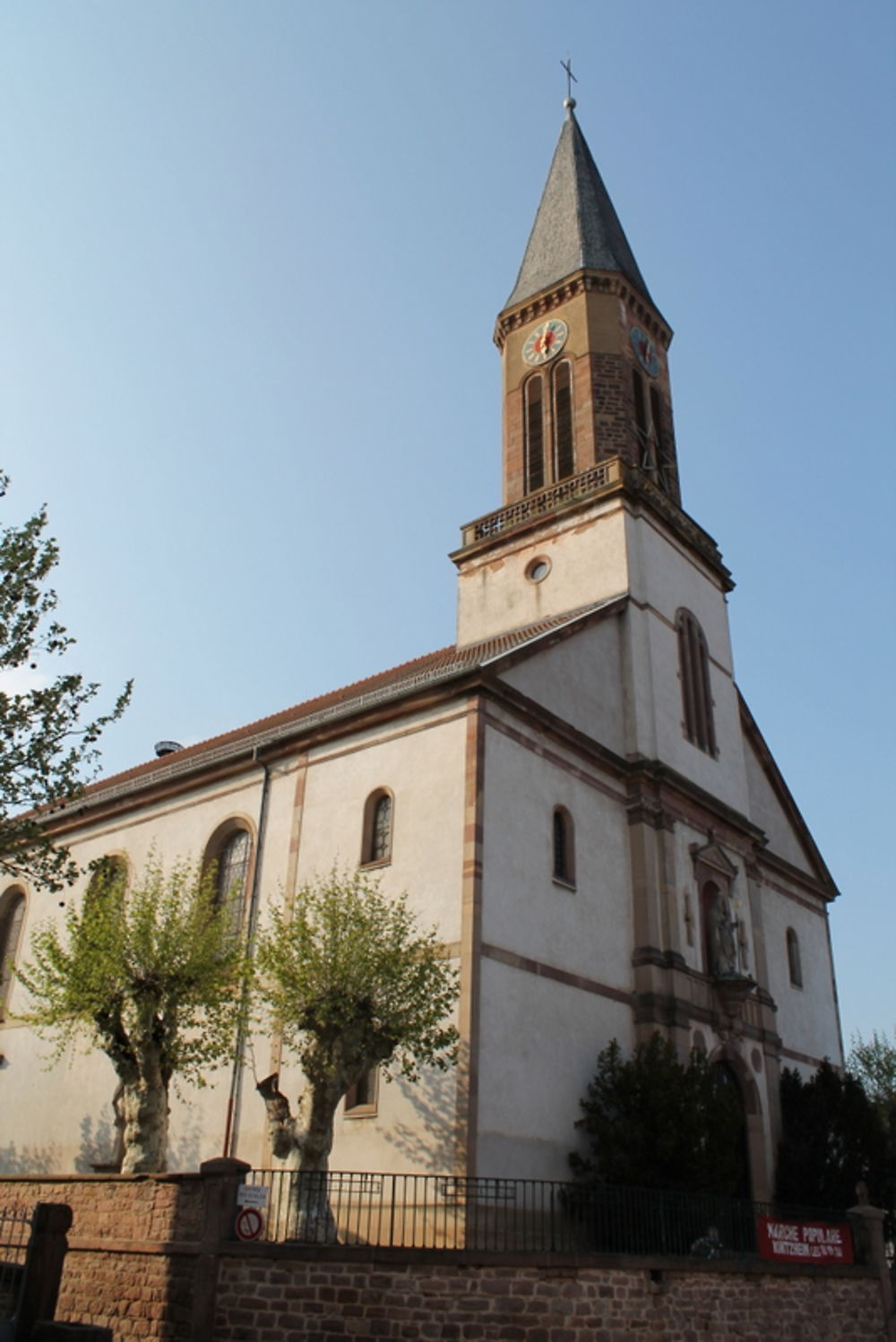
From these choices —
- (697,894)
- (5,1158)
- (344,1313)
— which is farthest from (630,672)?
(5,1158)

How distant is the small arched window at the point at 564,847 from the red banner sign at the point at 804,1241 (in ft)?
21.0

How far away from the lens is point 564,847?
21703 millimetres

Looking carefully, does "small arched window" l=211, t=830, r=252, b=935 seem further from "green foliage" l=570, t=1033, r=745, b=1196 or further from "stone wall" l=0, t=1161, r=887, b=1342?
"stone wall" l=0, t=1161, r=887, b=1342

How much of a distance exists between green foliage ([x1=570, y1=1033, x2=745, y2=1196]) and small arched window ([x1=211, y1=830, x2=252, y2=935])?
7716 millimetres

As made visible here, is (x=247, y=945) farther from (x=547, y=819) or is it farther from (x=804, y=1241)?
(x=804, y=1241)

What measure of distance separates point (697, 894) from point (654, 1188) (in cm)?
712

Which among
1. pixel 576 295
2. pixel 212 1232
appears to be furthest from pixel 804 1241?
pixel 576 295

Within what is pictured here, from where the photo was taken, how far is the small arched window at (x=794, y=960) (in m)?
29.0

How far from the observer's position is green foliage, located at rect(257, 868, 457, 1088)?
1698 cm

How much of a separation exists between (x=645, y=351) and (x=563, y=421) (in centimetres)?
407

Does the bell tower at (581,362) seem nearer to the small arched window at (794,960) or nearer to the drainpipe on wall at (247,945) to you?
the drainpipe on wall at (247,945)

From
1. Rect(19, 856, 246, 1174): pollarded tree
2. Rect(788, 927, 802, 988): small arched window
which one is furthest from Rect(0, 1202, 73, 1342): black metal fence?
Rect(788, 927, 802, 988): small arched window

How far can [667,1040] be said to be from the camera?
2120cm

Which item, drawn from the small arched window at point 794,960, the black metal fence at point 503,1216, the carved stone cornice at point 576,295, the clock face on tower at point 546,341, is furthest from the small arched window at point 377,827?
the carved stone cornice at point 576,295
